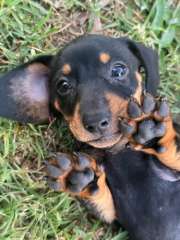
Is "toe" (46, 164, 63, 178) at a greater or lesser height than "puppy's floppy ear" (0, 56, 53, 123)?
lesser

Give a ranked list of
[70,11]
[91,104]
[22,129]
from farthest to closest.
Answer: [70,11], [22,129], [91,104]

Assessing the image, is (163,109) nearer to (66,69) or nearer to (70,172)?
(70,172)

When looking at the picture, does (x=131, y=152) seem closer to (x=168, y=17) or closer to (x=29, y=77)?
(x=29, y=77)

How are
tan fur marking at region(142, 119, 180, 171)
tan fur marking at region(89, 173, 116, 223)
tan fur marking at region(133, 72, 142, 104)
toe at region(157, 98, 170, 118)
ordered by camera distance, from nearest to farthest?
toe at region(157, 98, 170, 118) → tan fur marking at region(142, 119, 180, 171) → tan fur marking at region(133, 72, 142, 104) → tan fur marking at region(89, 173, 116, 223)

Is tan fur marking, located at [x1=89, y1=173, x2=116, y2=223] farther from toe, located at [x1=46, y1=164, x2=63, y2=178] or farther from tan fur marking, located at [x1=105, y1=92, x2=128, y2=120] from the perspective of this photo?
tan fur marking, located at [x1=105, y1=92, x2=128, y2=120]

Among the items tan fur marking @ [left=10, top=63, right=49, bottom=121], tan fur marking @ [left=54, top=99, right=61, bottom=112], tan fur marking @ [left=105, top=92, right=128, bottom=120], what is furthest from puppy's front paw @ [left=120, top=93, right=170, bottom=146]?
tan fur marking @ [left=10, top=63, right=49, bottom=121]

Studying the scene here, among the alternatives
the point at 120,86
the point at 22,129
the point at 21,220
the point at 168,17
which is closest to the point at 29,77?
the point at 22,129
